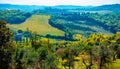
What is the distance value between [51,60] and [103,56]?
71.5ft

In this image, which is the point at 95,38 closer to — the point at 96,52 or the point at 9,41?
the point at 96,52

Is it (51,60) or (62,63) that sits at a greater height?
(51,60)

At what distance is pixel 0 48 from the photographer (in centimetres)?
5191

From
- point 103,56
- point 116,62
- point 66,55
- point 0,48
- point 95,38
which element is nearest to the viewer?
point 0,48

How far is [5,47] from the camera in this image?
5309 centimetres

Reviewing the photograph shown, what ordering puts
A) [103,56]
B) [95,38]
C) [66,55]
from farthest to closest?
1. [95,38]
2. [66,55]
3. [103,56]

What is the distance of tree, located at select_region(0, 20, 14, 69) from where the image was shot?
172 ft

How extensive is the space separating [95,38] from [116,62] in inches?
1479

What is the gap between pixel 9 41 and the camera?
2157 inches

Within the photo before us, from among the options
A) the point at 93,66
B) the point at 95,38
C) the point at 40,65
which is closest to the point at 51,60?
the point at 40,65

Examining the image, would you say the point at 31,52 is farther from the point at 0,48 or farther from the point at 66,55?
the point at 0,48

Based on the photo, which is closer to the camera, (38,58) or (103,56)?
(38,58)

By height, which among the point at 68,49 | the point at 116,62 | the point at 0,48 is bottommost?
the point at 116,62

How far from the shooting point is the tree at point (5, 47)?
52.4 m
